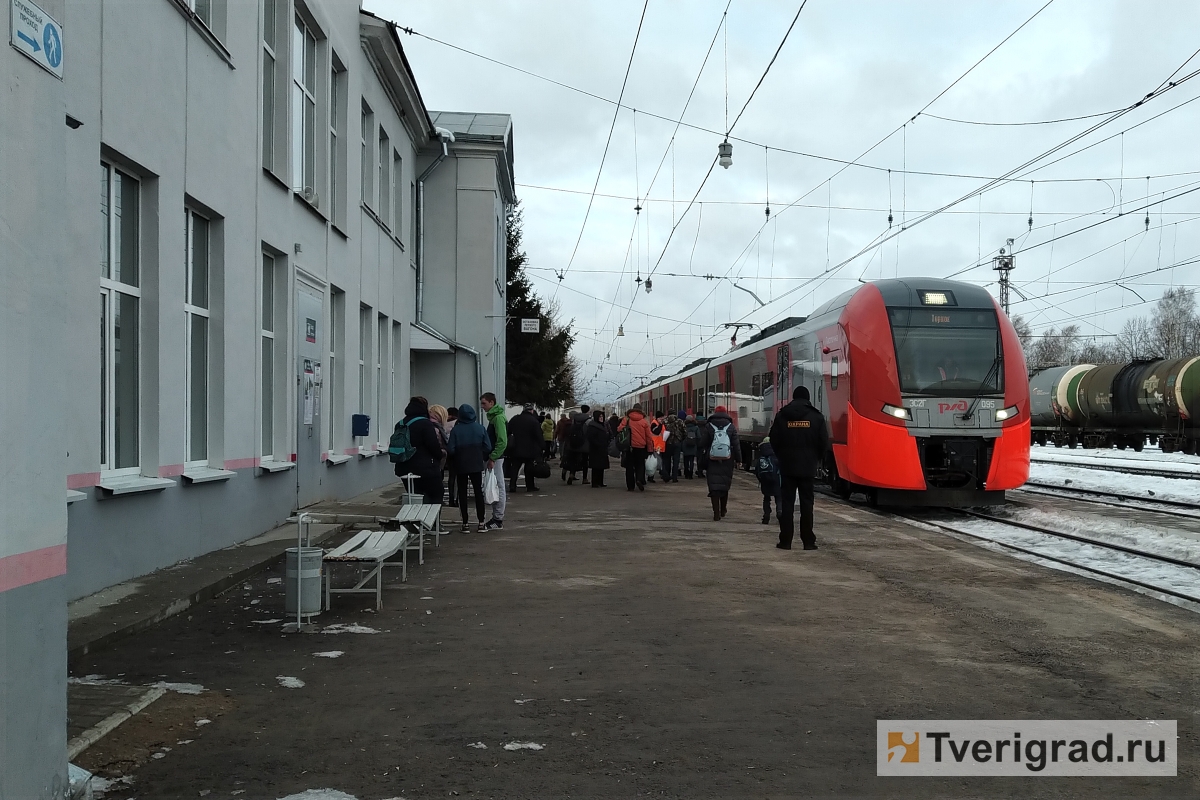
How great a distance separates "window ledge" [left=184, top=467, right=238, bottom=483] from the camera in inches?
380

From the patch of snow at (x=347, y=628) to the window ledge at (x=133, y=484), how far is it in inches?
81.1

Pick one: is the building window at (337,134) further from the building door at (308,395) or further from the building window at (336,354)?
the building door at (308,395)

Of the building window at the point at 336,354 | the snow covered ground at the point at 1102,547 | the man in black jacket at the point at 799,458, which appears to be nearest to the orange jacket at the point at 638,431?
the building window at the point at 336,354

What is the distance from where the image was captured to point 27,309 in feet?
11.1

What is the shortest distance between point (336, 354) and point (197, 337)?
20.5 feet

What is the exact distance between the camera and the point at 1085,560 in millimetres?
10844

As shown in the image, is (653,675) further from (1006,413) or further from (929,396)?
(1006,413)

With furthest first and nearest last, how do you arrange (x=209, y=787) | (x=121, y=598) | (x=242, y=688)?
(x=121, y=598) < (x=242, y=688) < (x=209, y=787)

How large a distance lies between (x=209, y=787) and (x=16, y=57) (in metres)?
2.68

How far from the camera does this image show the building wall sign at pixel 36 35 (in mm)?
3344

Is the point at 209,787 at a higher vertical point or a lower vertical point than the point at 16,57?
lower

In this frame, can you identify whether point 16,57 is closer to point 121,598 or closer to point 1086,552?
point 121,598

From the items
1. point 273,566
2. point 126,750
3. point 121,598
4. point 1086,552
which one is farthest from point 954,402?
point 126,750

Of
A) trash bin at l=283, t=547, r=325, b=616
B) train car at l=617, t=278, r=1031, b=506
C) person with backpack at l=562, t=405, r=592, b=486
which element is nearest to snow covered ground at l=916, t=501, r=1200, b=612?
train car at l=617, t=278, r=1031, b=506
